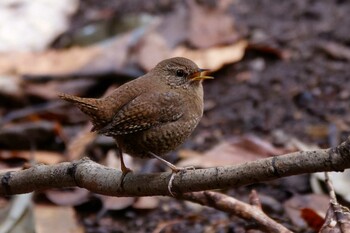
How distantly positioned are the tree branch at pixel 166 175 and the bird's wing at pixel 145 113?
0.68 ft

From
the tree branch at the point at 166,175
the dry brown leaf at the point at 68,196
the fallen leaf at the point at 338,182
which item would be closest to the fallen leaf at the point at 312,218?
the fallen leaf at the point at 338,182

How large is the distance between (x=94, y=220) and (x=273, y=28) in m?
2.98

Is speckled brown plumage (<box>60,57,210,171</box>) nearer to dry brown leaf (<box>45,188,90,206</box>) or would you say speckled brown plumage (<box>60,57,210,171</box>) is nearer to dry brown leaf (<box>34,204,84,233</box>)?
dry brown leaf (<box>34,204,84,233</box>)

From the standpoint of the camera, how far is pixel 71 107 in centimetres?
604

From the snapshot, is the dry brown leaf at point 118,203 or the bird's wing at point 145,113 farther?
the dry brown leaf at point 118,203

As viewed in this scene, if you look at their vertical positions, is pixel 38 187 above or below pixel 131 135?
below

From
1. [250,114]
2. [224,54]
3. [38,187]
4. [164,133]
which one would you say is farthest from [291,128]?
[38,187]

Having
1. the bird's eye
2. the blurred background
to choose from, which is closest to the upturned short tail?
the bird's eye

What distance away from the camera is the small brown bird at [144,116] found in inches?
133

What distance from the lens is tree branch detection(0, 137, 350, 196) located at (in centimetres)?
246

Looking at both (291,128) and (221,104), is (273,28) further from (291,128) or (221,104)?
(291,128)

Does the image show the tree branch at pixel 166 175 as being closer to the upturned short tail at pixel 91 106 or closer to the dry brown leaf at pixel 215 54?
the upturned short tail at pixel 91 106

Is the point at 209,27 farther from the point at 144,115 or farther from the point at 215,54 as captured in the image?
the point at 144,115

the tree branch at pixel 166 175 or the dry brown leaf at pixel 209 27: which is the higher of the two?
the dry brown leaf at pixel 209 27
